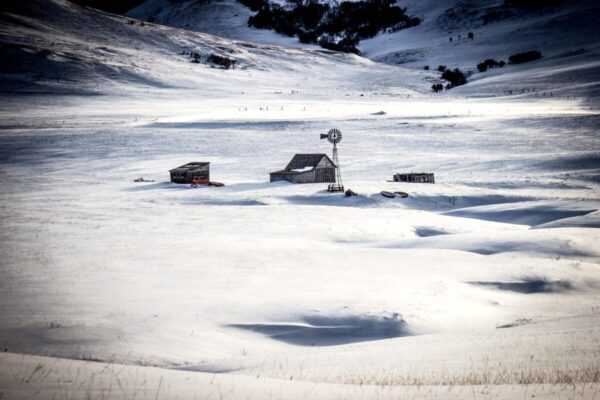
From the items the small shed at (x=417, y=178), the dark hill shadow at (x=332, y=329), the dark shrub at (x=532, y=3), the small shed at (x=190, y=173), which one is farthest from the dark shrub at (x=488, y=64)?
the dark hill shadow at (x=332, y=329)

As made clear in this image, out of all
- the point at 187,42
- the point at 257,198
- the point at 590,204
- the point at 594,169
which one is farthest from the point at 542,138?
the point at 187,42

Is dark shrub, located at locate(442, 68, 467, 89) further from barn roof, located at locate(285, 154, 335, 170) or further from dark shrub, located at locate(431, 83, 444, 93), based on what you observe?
barn roof, located at locate(285, 154, 335, 170)

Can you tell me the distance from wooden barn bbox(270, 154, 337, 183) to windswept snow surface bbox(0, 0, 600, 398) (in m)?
1.69

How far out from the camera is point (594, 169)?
41.0 meters

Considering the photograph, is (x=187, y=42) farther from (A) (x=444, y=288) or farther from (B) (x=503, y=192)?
(A) (x=444, y=288)

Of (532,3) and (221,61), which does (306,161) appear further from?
(532,3)

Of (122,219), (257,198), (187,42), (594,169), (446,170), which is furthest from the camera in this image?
(187,42)

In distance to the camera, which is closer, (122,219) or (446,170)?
(122,219)

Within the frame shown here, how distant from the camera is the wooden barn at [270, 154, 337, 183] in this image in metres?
40.1

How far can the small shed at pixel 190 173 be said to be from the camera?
3988 cm

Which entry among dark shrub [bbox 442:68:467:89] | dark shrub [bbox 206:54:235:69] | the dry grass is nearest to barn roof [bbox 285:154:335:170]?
the dry grass

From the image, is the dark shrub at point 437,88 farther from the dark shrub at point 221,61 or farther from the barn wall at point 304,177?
the barn wall at point 304,177

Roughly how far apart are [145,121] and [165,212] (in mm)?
41462

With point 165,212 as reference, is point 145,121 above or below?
above
